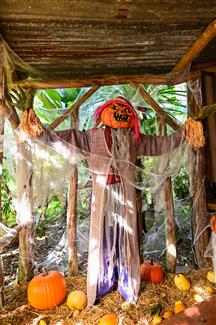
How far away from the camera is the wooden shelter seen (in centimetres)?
175

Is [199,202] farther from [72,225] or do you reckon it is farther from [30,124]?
[30,124]

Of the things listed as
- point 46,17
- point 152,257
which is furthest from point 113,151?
point 152,257

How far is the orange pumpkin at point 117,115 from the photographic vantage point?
2.20m

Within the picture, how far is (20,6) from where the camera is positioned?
164cm

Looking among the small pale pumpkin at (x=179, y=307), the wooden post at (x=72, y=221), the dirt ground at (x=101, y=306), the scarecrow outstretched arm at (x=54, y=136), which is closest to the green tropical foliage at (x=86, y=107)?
the wooden post at (x=72, y=221)

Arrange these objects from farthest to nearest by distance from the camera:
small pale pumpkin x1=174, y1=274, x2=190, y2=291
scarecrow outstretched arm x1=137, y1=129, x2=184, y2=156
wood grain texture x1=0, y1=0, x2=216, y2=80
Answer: small pale pumpkin x1=174, y1=274, x2=190, y2=291
scarecrow outstretched arm x1=137, y1=129, x2=184, y2=156
wood grain texture x1=0, y1=0, x2=216, y2=80

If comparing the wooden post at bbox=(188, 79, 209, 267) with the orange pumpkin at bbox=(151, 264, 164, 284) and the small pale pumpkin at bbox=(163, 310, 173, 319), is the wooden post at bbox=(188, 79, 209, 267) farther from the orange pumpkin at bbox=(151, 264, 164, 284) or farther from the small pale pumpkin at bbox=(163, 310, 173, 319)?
the small pale pumpkin at bbox=(163, 310, 173, 319)

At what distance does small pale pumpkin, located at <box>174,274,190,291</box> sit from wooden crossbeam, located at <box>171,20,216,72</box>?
200 cm

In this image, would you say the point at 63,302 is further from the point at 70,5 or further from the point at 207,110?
the point at 70,5

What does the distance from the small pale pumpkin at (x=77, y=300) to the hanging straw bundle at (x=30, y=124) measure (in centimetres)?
136

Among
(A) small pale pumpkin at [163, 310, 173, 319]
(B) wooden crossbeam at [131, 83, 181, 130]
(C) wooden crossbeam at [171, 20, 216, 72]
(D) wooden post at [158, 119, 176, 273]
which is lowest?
(A) small pale pumpkin at [163, 310, 173, 319]

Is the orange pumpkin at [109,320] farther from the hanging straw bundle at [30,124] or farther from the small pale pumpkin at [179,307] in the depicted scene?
the hanging straw bundle at [30,124]

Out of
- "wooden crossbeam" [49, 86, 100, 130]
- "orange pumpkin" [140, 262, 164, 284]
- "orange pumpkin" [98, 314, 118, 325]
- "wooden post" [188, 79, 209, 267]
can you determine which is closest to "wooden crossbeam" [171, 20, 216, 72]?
"wooden post" [188, 79, 209, 267]

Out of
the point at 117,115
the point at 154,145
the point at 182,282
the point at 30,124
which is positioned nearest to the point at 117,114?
the point at 117,115
